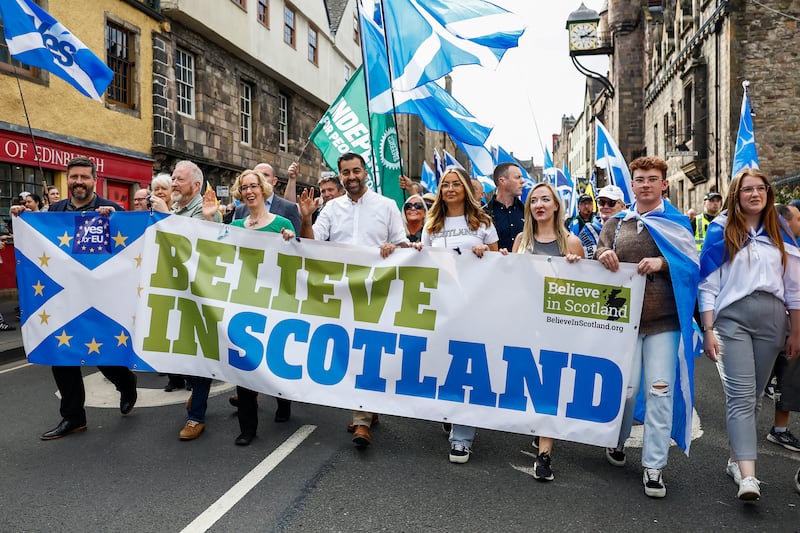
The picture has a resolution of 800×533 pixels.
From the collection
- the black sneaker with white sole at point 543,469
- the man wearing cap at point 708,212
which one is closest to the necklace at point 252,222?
the black sneaker with white sole at point 543,469

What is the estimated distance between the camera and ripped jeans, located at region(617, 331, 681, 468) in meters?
3.77

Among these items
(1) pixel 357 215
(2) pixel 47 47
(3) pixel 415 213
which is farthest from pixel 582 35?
(1) pixel 357 215

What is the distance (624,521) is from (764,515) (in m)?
0.80

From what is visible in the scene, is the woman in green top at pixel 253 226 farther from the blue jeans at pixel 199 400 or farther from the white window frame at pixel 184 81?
the white window frame at pixel 184 81

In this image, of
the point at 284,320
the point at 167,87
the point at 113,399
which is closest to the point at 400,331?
the point at 284,320

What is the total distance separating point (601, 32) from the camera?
141ft

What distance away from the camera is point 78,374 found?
4926 millimetres

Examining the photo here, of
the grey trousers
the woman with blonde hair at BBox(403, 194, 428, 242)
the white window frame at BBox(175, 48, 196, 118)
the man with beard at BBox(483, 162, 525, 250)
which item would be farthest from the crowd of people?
the white window frame at BBox(175, 48, 196, 118)

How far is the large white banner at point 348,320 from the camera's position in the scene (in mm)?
4160

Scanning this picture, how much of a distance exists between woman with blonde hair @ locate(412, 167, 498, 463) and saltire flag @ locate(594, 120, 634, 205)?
16.4 feet

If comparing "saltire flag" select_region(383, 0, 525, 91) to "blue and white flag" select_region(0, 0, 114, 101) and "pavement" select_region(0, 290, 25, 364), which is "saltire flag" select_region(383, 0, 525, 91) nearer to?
"blue and white flag" select_region(0, 0, 114, 101)

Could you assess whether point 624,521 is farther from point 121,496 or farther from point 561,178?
point 561,178

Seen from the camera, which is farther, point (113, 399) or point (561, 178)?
point (561, 178)

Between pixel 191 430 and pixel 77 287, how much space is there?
1478 millimetres
